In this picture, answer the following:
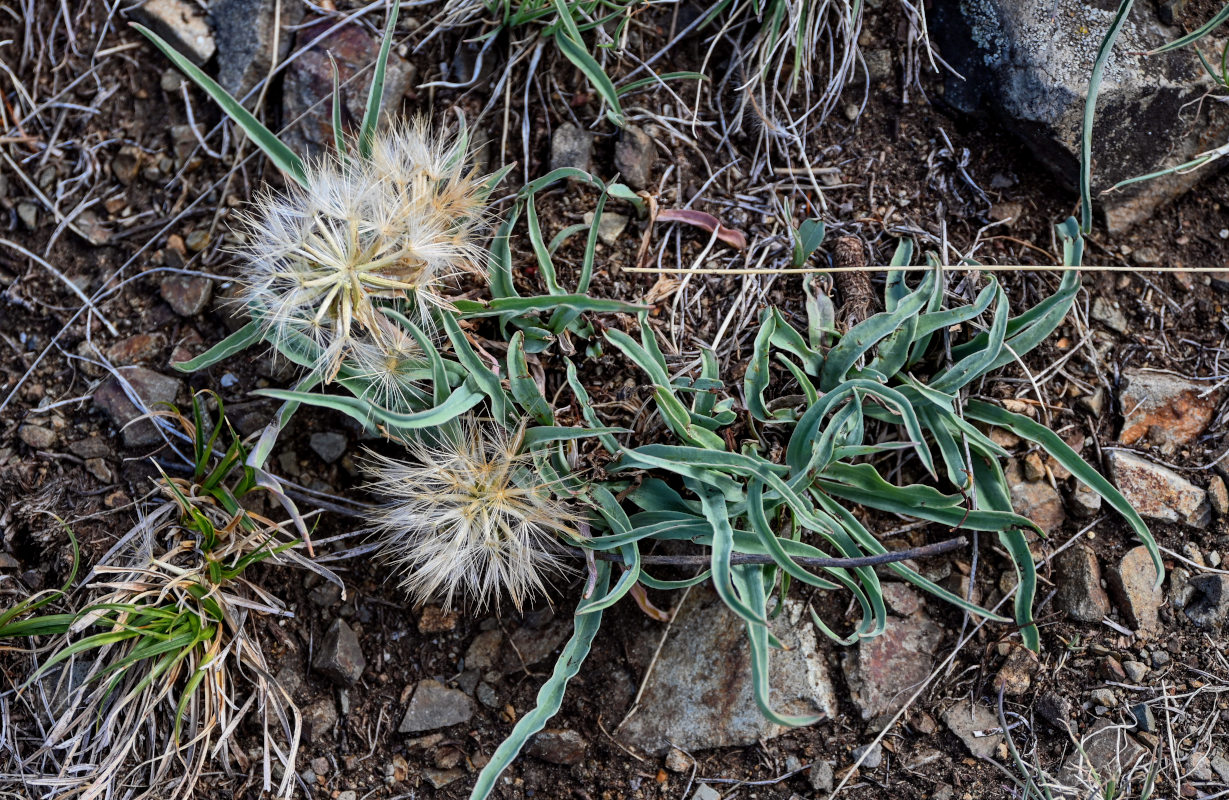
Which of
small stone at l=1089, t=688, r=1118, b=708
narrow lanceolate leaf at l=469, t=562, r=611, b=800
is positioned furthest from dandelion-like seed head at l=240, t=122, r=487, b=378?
small stone at l=1089, t=688, r=1118, b=708

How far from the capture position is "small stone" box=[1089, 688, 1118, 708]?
212 centimetres

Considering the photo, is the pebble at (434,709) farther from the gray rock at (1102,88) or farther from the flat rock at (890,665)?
the gray rock at (1102,88)

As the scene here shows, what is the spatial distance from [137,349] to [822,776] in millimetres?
2115

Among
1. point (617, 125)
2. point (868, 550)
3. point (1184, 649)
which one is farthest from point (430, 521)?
point (1184, 649)

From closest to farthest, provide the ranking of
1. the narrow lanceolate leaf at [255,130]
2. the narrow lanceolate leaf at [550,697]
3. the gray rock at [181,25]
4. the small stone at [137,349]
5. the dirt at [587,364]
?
the narrow lanceolate leaf at [550,697], the narrow lanceolate leaf at [255,130], the dirt at [587,364], the small stone at [137,349], the gray rock at [181,25]

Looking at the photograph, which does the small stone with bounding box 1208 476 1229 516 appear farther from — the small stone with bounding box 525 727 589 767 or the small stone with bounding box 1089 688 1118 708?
the small stone with bounding box 525 727 589 767

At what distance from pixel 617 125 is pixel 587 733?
1608 mm

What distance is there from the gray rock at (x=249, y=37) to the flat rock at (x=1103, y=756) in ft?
9.07

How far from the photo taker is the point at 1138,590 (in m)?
2.15

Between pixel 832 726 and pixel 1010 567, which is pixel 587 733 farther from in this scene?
pixel 1010 567

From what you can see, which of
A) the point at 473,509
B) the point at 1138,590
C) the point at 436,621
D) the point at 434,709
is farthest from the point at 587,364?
the point at 1138,590

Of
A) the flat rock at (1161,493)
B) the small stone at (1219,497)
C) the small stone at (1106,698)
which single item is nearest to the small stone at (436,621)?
the small stone at (1106,698)

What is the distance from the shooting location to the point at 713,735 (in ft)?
7.13

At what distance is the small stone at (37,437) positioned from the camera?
2348 millimetres
